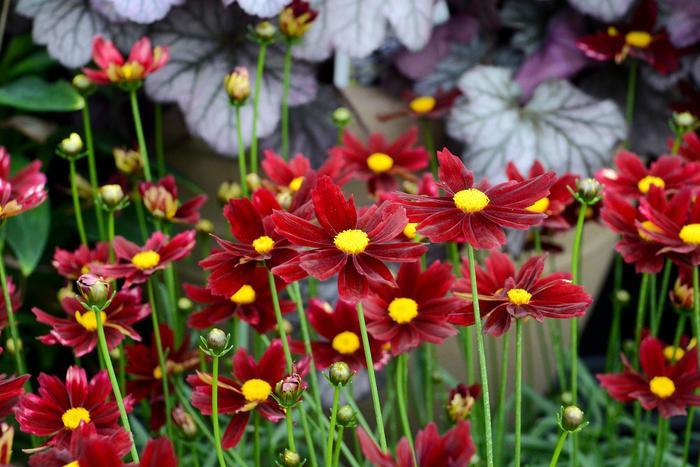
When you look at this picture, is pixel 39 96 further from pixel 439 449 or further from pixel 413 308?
pixel 439 449

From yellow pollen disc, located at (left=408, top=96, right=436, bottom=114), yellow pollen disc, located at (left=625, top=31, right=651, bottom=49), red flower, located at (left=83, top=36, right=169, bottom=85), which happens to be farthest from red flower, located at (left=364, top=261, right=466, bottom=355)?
yellow pollen disc, located at (left=625, top=31, right=651, bottom=49)

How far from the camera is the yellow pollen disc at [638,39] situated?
2.91ft

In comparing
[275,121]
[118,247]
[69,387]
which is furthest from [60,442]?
[275,121]

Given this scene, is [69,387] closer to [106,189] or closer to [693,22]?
[106,189]

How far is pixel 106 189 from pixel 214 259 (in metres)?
0.10

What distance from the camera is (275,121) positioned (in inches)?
33.8

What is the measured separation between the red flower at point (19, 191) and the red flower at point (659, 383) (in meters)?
0.37

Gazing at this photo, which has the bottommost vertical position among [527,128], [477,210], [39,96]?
[527,128]

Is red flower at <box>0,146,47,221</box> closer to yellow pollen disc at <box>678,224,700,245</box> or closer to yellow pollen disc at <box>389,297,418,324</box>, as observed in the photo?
yellow pollen disc at <box>389,297,418,324</box>

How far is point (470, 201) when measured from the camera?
414 mm

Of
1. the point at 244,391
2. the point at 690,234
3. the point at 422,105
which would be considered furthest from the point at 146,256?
the point at 422,105

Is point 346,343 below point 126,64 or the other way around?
below

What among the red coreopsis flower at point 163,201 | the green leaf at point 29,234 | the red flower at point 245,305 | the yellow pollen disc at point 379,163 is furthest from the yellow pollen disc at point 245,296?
the green leaf at point 29,234

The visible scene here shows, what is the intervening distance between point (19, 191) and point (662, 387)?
1.39ft
